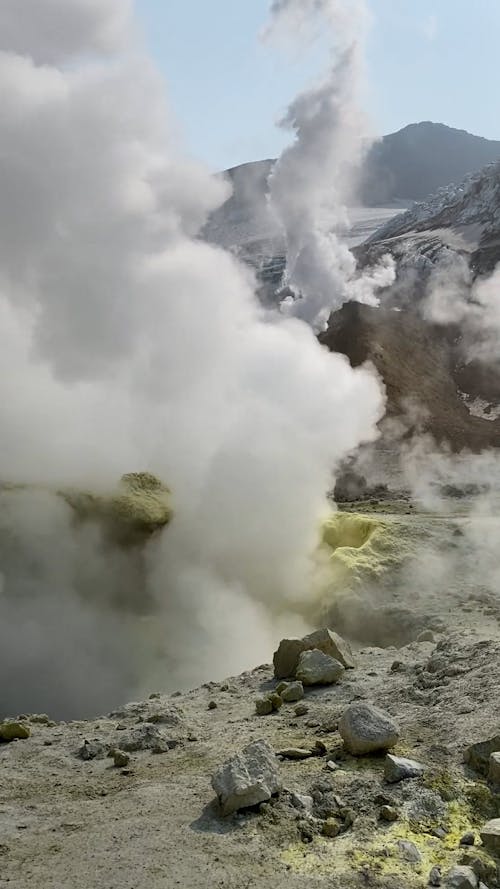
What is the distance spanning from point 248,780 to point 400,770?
2.60ft

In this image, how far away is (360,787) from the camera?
12.1 ft

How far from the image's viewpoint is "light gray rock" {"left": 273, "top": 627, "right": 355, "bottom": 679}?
19.9 feet

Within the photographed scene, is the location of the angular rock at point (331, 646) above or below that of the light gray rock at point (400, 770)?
above

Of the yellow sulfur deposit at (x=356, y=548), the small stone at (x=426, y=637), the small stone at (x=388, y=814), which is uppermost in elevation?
the yellow sulfur deposit at (x=356, y=548)

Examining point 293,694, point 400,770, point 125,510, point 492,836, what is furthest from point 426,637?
point 125,510

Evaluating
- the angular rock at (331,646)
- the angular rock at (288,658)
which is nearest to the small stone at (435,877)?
the angular rock at (331,646)

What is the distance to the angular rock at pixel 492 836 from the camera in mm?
3064

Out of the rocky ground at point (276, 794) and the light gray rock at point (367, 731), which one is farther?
the light gray rock at point (367, 731)

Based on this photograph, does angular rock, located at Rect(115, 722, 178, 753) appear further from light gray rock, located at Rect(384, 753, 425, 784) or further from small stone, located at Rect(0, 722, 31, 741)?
light gray rock, located at Rect(384, 753, 425, 784)

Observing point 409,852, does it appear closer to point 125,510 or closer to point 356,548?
point 356,548

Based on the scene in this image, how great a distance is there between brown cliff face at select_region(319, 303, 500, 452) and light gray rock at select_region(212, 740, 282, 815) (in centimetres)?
1662

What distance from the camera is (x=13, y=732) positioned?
5.09m

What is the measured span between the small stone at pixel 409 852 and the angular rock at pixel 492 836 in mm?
287

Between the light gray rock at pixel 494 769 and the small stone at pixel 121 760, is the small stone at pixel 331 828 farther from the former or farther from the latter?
the small stone at pixel 121 760
